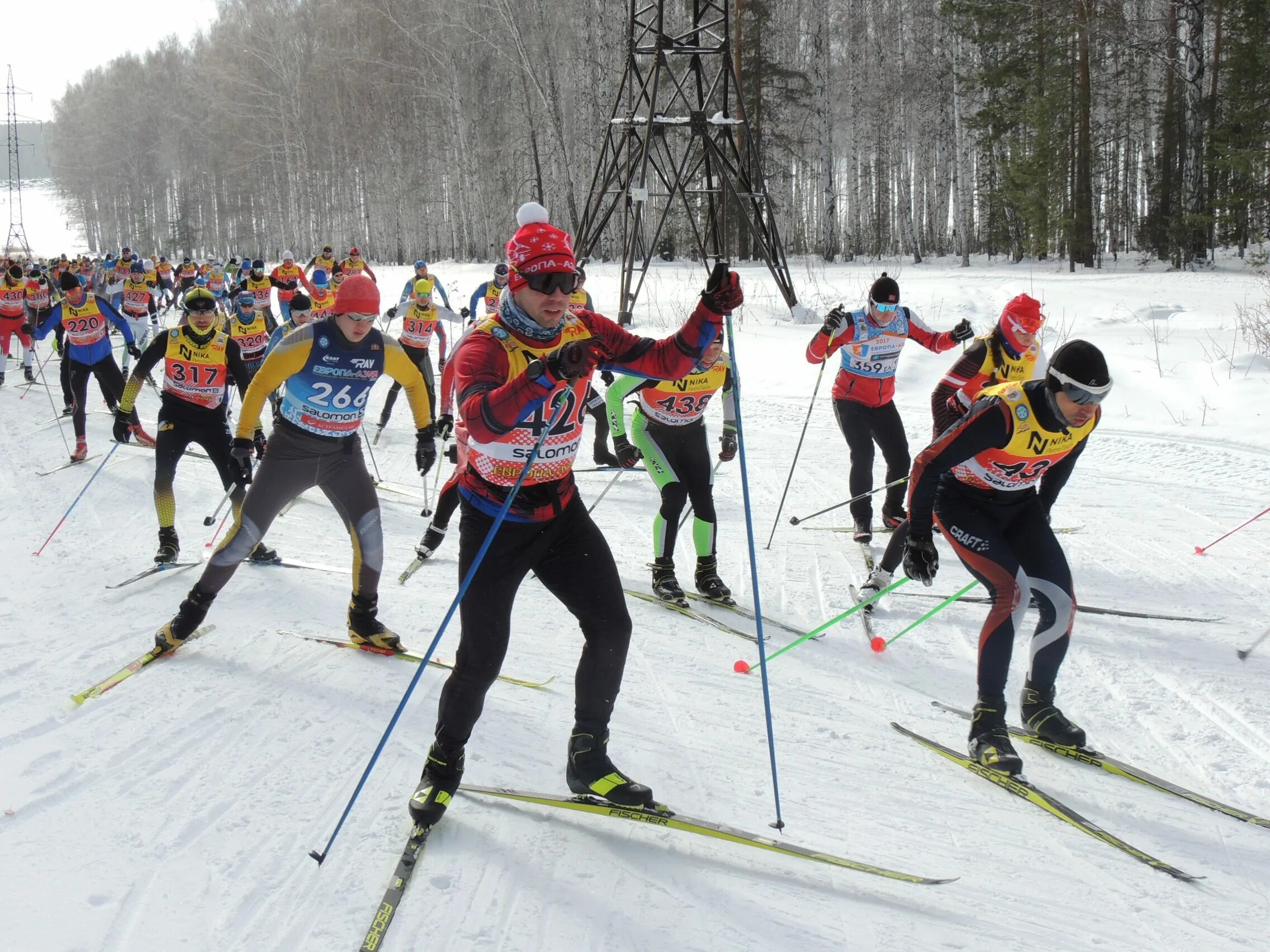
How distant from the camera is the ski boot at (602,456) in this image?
7.35m

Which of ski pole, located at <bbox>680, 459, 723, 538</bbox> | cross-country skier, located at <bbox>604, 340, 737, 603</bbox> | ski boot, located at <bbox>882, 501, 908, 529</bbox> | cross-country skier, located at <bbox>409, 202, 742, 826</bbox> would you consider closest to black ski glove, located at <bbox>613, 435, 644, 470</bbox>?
cross-country skier, located at <bbox>604, 340, 737, 603</bbox>

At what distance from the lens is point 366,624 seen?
4875mm

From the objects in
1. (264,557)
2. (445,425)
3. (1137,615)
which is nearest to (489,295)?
(264,557)

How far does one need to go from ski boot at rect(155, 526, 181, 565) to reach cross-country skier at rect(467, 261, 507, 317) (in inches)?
153

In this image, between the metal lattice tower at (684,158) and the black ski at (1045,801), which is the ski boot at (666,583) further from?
the metal lattice tower at (684,158)

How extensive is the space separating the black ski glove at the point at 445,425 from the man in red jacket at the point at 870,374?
268cm

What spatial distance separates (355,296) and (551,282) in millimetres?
1943

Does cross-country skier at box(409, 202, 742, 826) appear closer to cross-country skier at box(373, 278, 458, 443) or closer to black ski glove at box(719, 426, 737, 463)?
black ski glove at box(719, 426, 737, 463)

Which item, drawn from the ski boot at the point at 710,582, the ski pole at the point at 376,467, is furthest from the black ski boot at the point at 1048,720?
the ski pole at the point at 376,467

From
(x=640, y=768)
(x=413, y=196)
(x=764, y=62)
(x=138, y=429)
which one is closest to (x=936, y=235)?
(x=764, y=62)

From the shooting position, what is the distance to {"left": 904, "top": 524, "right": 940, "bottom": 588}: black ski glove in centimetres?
363

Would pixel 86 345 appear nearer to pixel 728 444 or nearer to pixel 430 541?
pixel 430 541

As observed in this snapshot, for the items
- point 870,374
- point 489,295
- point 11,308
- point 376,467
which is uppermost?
point 11,308

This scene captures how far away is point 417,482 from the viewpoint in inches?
348
